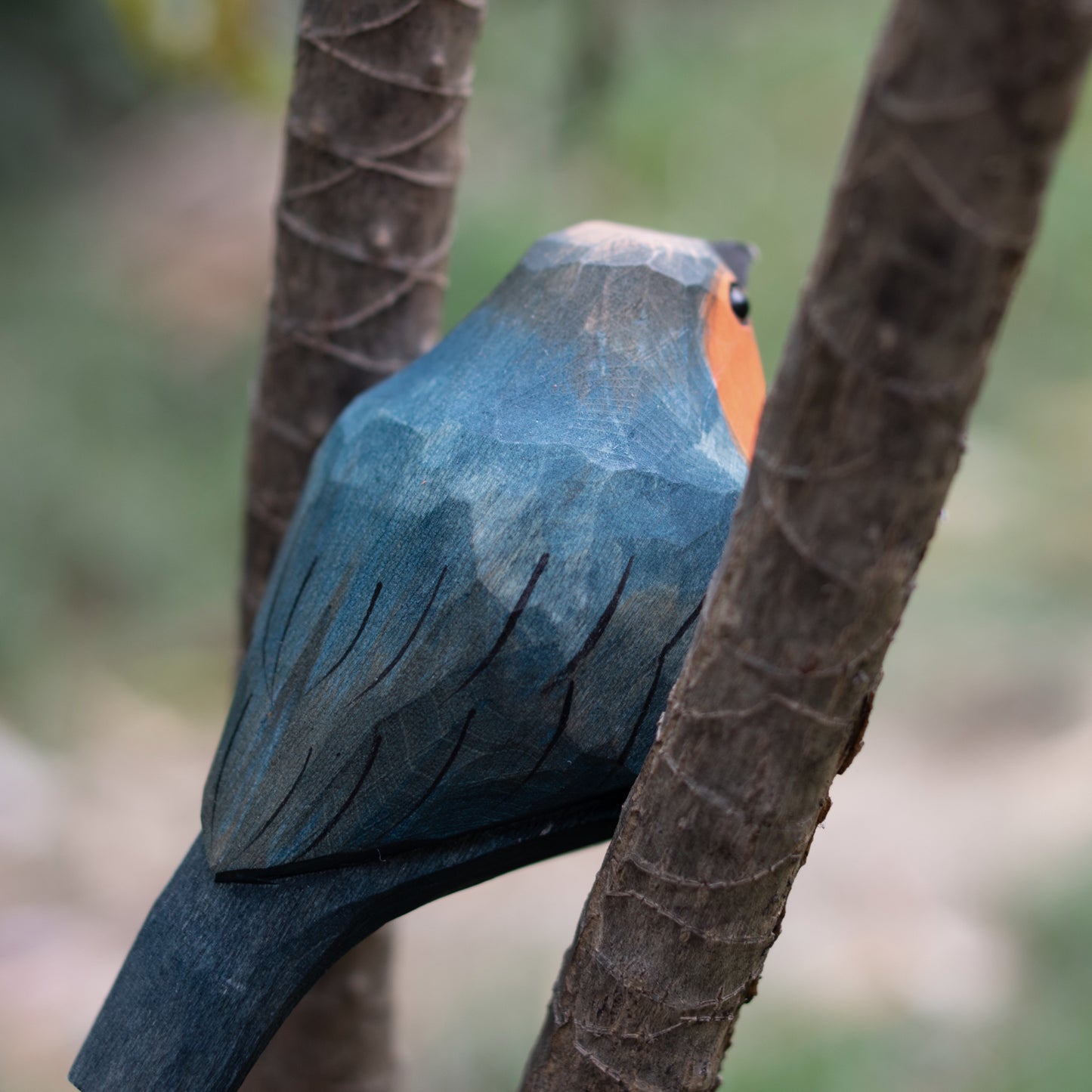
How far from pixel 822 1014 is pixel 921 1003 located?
0.66 feet

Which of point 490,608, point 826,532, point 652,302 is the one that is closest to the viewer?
point 826,532

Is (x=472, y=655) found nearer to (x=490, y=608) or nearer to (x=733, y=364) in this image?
(x=490, y=608)

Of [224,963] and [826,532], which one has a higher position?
[826,532]

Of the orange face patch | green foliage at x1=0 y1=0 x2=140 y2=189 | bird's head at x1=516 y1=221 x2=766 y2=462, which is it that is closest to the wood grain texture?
bird's head at x1=516 y1=221 x2=766 y2=462

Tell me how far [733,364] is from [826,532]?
1.07 feet

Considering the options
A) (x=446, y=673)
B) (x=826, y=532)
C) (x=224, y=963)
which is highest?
(x=826, y=532)

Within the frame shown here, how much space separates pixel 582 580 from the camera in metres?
0.77

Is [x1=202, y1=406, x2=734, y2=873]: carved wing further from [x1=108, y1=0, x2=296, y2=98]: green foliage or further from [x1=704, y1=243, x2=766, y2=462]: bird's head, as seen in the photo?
[x1=108, y1=0, x2=296, y2=98]: green foliage

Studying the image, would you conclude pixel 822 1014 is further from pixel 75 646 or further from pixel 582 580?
pixel 75 646

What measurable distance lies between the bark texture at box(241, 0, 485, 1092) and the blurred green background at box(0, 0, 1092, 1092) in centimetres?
137

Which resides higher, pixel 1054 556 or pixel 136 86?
pixel 136 86

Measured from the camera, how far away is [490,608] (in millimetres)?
776

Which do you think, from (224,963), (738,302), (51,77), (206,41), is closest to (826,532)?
(738,302)

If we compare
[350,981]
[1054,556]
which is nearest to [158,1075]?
[350,981]
